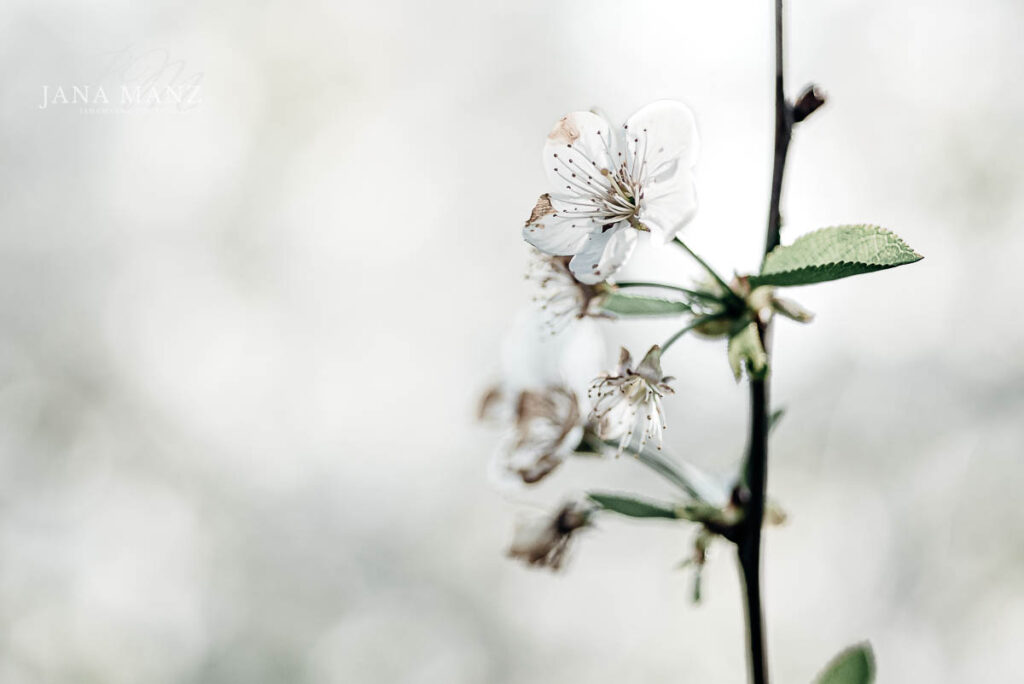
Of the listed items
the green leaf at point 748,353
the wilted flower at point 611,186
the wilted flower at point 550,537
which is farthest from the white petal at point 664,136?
the wilted flower at point 550,537

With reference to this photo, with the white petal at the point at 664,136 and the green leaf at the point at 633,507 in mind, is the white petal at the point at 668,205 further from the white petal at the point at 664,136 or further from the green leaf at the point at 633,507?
the green leaf at the point at 633,507

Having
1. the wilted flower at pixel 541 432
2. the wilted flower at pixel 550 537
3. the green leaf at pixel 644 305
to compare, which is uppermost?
the green leaf at pixel 644 305

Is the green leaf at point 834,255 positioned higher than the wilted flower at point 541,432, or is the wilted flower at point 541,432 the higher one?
the green leaf at point 834,255

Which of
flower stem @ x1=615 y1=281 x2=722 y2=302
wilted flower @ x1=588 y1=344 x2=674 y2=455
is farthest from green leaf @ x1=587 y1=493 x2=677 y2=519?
flower stem @ x1=615 y1=281 x2=722 y2=302

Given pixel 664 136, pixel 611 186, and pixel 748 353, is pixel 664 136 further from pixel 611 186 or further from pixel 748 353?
pixel 748 353

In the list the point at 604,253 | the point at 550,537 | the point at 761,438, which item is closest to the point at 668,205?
the point at 604,253

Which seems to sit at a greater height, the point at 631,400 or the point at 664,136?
the point at 664,136

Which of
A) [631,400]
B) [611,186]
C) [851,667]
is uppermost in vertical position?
[611,186]

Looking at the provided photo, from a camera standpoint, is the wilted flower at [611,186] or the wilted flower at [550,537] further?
the wilted flower at [550,537]
